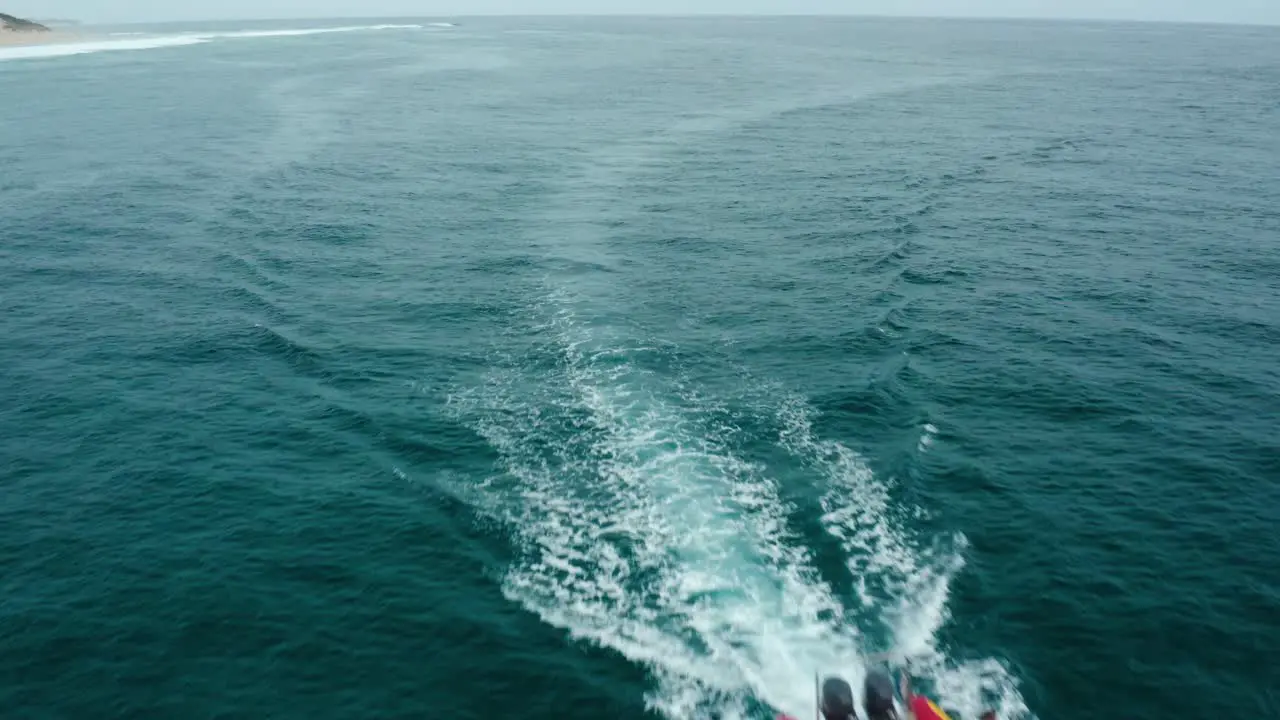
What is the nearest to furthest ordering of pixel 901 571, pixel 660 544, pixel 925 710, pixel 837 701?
pixel 837 701
pixel 925 710
pixel 901 571
pixel 660 544

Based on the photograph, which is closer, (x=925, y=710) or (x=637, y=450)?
(x=925, y=710)

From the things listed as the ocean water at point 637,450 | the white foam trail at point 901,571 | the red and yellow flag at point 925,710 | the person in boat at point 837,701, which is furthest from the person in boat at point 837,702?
the white foam trail at point 901,571

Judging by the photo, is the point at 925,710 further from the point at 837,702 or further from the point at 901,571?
the point at 901,571

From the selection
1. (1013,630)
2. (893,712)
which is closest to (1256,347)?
(1013,630)

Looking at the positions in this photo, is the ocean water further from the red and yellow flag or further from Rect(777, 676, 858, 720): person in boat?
Rect(777, 676, 858, 720): person in boat

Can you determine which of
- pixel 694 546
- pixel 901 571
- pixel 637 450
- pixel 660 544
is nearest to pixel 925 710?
pixel 901 571

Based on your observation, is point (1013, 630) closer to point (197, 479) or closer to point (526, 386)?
point (526, 386)

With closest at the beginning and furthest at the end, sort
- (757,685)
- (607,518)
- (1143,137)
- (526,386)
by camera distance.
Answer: (757,685), (607,518), (526,386), (1143,137)
